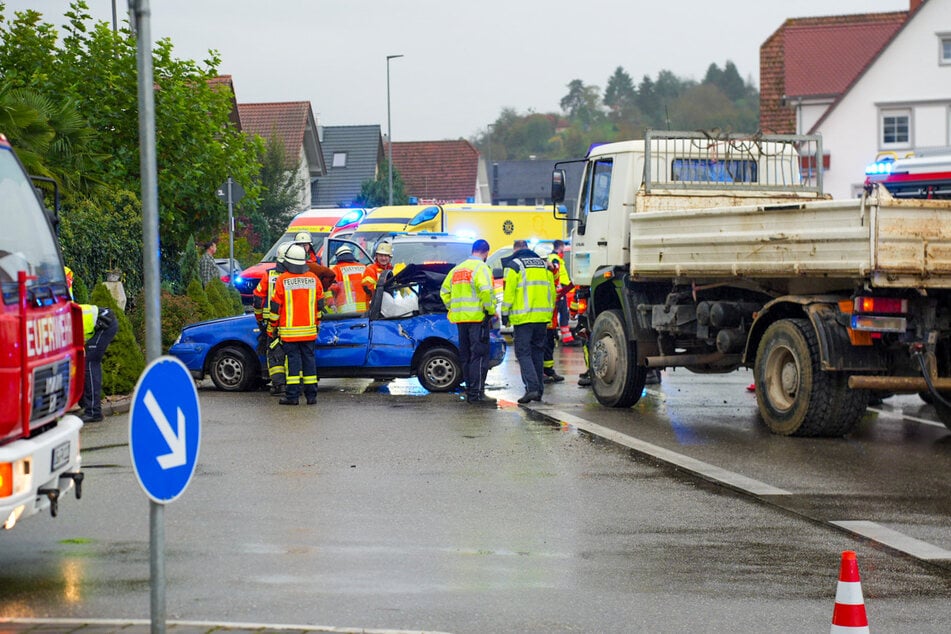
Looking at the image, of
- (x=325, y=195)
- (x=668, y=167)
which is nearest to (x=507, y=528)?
(x=668, y=167)

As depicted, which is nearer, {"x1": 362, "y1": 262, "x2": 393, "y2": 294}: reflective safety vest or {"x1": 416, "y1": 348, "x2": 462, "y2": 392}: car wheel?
{"x1": 416, "y1": 348, "x2": 462, "y2": 392}: car wheel

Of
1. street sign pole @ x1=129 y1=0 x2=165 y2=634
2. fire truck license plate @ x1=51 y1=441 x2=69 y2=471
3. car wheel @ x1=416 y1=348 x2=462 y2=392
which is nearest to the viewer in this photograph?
street sign pole @ x1=129 y1=0 x2=165 y2=634

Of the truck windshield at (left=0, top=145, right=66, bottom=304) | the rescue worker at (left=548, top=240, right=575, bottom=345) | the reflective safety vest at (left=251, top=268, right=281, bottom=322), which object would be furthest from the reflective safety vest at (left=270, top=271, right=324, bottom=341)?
the truck windshield at (left=0, top=145, right=66, bottom=304)

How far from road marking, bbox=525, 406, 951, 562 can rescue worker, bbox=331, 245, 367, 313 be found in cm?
295

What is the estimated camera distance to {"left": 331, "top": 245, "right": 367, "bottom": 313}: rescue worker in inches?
683

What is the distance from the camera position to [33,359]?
6.79m

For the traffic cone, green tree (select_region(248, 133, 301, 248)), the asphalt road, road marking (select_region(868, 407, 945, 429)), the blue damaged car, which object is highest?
green tree (select_region(248, 133, 301, 248))

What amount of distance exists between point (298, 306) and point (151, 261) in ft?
32.3

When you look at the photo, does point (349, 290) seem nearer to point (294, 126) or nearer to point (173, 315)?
point (173, 315)

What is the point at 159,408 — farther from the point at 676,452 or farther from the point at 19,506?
the point at 676,452

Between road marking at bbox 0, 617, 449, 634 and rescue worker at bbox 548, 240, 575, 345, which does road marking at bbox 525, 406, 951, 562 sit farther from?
rescue worker at bbox 548, 240, 575, 345

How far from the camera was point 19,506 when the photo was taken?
645cm

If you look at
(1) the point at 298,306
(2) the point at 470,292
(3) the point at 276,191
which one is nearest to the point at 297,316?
(1) the point at 298,306

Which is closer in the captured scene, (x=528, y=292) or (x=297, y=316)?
(x=297, y=316)
